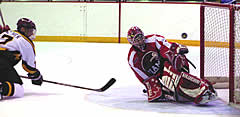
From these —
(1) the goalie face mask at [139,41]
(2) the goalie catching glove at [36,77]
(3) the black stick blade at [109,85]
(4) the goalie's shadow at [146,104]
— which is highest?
(1) the goalie face mask at [139,41]

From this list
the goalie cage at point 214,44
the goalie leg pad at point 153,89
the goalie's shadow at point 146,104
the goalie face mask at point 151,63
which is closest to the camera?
the goalie's shadow at point 146,104

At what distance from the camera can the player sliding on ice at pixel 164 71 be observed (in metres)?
3.37

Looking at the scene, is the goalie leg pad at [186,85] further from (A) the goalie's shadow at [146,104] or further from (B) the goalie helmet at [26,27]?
(B) the goalie helmet at [26,27]

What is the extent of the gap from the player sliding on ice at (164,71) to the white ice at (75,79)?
0.23 metres

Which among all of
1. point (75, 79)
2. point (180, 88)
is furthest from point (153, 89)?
point (75, 79)

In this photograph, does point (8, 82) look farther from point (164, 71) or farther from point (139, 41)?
point (164, 71)

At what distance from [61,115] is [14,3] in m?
6.90

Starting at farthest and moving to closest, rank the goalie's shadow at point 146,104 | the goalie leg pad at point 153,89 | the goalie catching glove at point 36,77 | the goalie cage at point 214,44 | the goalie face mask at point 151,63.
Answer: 1. the goalie cage at point 214,44
2. the goalie catching glove at point 36,77
3. the goalie face mask at point 151,63
4. the goalie leg pad at point 153,89
5. the goalie's shadow at point 146,104

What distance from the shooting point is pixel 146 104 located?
355 cm

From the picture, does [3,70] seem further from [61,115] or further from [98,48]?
[98,48]


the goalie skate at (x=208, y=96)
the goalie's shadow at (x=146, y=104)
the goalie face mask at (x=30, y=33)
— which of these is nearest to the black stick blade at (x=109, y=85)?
the goalie's shadow at (x=146, y=104)

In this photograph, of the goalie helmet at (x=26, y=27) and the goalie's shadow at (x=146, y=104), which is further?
the goalie helmet at (x=26, y=27)

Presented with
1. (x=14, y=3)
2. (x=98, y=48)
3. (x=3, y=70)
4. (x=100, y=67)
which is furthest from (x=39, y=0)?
(x=3, y=70)

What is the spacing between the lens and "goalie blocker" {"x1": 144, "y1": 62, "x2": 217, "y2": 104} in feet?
10.9
